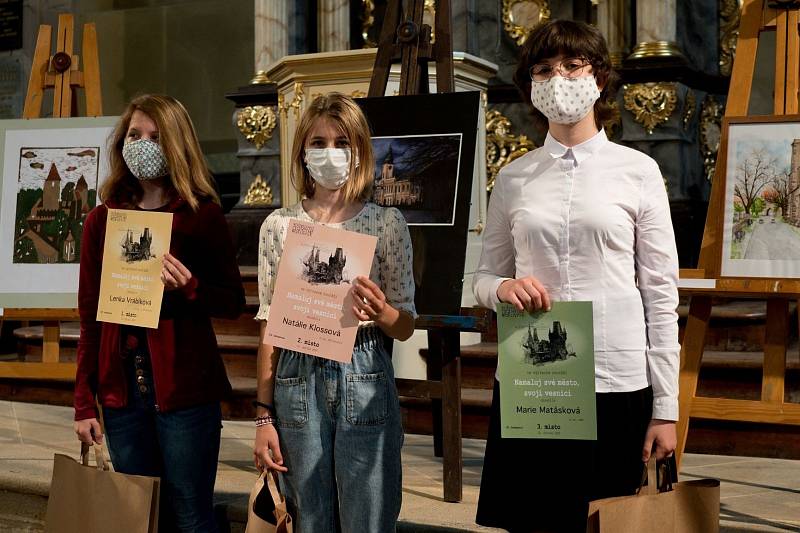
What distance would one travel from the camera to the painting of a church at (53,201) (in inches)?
173

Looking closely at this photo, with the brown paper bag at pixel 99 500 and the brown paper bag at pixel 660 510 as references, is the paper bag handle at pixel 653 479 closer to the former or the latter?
the brown paper bag at pixel 660 510

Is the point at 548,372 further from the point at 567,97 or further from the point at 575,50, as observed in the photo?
the point at 575,50

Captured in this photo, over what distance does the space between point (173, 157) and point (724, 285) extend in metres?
1.69

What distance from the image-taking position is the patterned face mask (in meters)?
2.79

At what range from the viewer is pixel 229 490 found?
402 centimetres

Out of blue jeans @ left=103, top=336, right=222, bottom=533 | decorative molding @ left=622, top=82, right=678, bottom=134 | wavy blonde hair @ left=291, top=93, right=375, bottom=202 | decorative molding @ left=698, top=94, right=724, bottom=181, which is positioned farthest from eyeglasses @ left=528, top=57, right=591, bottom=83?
decorative molding @ left=698, top=94, right=724, bottom=181

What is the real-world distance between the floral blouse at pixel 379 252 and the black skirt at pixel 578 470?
45 centimetres

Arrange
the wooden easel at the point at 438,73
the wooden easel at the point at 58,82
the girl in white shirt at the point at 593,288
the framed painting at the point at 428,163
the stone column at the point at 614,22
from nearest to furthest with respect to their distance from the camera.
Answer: the girl in white shirt at the point at 593,288 → the framed painting at the point at 428,163 → the wooden easel at the point at 438,73 → the wooden easel at the point at 58,82 → the stone column at the point at 614,22

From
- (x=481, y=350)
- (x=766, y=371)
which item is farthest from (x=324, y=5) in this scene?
(x=766, y=371)

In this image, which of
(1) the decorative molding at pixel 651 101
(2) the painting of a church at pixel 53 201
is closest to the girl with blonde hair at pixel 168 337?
(2) the painting of a church at pixel 53 201

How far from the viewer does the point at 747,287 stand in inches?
133

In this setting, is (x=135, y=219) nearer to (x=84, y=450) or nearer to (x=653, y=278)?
(x=84, y=450)

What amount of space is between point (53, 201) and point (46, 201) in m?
0.03

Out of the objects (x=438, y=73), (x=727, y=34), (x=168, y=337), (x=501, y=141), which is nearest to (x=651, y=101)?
(x=727, y=34)
